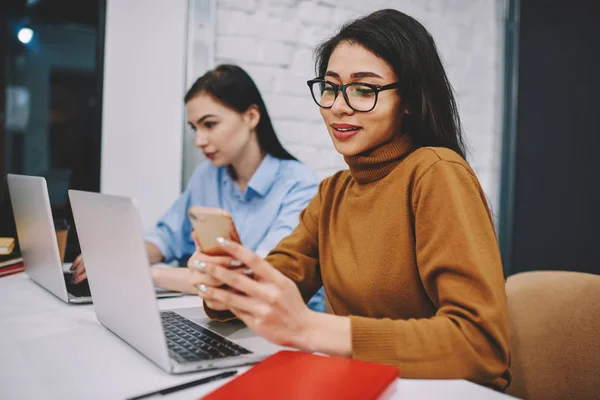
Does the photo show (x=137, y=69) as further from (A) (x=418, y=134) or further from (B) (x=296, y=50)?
(A) (x=418, y=134)

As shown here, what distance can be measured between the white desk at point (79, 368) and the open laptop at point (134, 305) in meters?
0.03

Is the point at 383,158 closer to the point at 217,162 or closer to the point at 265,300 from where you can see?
the point at 265,300

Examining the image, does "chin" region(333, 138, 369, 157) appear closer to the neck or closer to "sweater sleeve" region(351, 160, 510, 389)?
"sweater sleeve" region(351, 160, 510, 389)

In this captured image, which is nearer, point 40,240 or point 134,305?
point 134,305

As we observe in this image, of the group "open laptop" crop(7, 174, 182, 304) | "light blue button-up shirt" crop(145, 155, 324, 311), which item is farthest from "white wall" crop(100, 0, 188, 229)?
"open laptop" crop(7, 174, 182, 304)

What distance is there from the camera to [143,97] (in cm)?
183

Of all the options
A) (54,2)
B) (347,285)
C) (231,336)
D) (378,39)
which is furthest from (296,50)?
(231,336)

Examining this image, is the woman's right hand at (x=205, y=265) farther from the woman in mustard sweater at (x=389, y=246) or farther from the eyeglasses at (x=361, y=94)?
the eyeglasses at (x=361, y=94)

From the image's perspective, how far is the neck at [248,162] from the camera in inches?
70.2

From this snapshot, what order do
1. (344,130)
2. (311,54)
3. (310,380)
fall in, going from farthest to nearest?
(311,54), (344,130), (310,380)

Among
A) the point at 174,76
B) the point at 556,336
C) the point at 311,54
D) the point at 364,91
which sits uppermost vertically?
the point at 311,54

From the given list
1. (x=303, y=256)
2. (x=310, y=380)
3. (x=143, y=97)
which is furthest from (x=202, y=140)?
(x=310, y=380)

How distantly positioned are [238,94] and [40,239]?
81 cm

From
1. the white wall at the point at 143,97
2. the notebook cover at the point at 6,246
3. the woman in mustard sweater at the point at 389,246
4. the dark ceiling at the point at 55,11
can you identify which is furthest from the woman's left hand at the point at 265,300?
the dark ceiling at the point at 55,11
